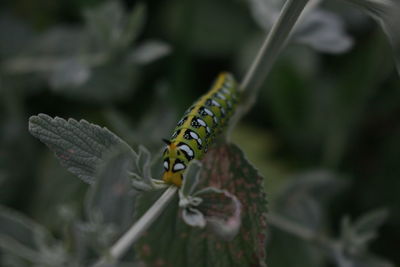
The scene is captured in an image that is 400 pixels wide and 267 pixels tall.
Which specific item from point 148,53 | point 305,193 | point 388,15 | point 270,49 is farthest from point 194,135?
point 305,193

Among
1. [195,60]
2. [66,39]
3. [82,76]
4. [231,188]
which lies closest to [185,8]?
[195,60]

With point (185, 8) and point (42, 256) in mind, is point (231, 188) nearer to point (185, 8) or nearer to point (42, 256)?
point (42, 256)

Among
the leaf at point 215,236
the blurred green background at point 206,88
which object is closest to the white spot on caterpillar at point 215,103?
the leaf at point 215,236

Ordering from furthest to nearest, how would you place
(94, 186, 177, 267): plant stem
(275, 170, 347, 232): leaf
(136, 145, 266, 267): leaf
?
1. (275, 170, 347, 232): leaf
2. (136, 145, 266, 267): leaf
3. (94, 186, 177, 267): plant stem

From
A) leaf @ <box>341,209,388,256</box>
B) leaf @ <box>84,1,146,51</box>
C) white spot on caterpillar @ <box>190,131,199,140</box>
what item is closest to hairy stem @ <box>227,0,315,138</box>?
white spot on caterpillar @ <box>190,131,199,140</box>

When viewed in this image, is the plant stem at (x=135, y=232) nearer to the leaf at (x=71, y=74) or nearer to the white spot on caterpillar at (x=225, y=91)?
the white spot on caterpillar at (x=225, y=91)

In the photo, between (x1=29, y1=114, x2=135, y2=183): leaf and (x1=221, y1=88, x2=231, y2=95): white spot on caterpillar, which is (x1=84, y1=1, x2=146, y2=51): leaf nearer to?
(x1=221, y1=88, x2=231, y2=95): white spot on caterpillar
